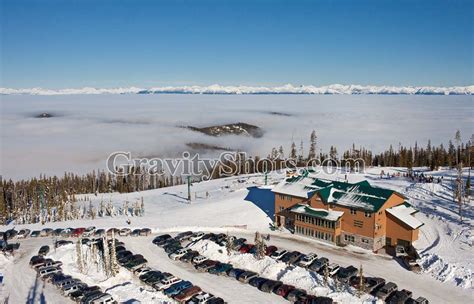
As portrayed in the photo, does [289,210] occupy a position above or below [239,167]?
above

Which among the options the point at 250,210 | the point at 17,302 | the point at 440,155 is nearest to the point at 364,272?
the point at 250,210

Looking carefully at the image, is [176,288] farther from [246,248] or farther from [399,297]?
[399,297]

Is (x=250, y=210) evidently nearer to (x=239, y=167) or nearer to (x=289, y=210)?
(x=289, y=210)

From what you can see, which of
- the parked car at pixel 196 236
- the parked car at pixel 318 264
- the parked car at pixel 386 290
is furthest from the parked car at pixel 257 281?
the parked car at pixel 196 236

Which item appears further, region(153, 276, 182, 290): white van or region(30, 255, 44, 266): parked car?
region(30, 255, 44, 266): parked car

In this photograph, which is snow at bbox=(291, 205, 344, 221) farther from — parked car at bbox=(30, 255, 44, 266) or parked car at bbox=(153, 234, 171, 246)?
parked car at bbox=(30, 255, 44, 266)

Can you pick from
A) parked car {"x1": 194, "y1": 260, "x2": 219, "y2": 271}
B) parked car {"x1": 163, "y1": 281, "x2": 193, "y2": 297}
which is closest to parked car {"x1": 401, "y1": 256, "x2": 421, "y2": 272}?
parked car {"x1": 194, "y1": 260, "x2": 219, "y2": 271}
